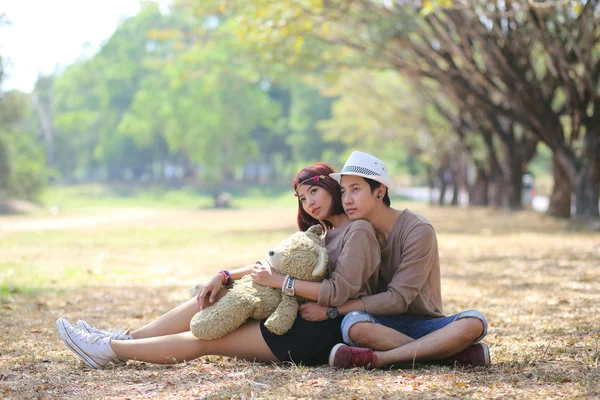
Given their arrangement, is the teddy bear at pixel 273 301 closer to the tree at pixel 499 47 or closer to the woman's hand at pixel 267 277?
the woman's hand at pixel 267 277

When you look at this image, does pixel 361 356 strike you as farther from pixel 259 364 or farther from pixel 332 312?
pixel 259 364

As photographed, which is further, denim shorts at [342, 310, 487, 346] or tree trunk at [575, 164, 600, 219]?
tree trunk at [575, 164, 600, 219]

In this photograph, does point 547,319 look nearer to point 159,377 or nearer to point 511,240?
point 159,377

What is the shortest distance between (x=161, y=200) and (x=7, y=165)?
1994 centimetres

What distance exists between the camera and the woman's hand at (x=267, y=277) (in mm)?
4715

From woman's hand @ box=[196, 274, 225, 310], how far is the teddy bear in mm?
54

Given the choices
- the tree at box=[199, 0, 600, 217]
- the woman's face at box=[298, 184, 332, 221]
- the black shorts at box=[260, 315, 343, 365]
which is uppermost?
the tree at box=[199, 0, 600, 217]

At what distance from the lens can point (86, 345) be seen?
4.84m

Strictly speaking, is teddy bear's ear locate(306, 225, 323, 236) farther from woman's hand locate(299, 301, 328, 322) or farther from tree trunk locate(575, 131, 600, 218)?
tree trunk locate(575, 131, 600, 218)

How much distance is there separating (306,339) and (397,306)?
1.97 feet

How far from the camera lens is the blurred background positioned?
16.1 metres

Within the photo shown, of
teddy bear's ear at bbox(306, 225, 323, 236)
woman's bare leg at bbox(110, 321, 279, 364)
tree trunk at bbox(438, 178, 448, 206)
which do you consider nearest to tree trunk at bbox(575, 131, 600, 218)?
teddy bear's ear at bbox(306, 225, 323, 236)

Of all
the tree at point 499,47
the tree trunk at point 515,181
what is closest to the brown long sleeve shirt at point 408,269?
the tree at point 499,47

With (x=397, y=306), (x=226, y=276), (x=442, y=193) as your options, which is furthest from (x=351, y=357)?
(x=442, y=193)
